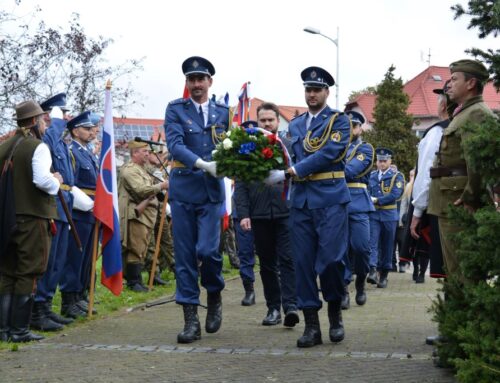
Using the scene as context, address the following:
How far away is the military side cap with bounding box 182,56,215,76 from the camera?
854 cm

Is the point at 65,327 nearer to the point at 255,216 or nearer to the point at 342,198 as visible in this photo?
the point at 255,216

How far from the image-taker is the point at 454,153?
7.10m

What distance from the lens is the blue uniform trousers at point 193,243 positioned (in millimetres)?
8445

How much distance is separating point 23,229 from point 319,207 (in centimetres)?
268

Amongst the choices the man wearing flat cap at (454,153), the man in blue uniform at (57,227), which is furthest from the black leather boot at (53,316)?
the man wearing flat cap at (454,153)

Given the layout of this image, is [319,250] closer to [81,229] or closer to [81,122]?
[81,229]

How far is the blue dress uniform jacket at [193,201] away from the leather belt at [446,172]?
→ 2.11 meters

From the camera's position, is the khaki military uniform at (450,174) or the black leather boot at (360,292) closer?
the khaki military uniform at (450,174)

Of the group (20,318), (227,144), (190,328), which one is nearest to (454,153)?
(227,144)

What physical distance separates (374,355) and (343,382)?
3.79 feet

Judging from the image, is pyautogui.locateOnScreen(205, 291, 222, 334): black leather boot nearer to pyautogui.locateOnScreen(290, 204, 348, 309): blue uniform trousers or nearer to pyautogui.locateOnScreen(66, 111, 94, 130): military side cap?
pyautogui.locateOnScreen(290, 204, 348, 309): blue uniform trousers

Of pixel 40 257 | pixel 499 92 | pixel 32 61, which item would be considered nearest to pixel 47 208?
pixel 40 257

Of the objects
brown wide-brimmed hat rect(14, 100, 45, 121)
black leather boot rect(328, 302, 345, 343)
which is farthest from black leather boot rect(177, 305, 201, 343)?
brown wide-brimmed hat rect(14, 100, 45, 121)

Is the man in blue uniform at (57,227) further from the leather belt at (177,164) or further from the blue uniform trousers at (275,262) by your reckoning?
the blue uniform trousers at (275,262)
